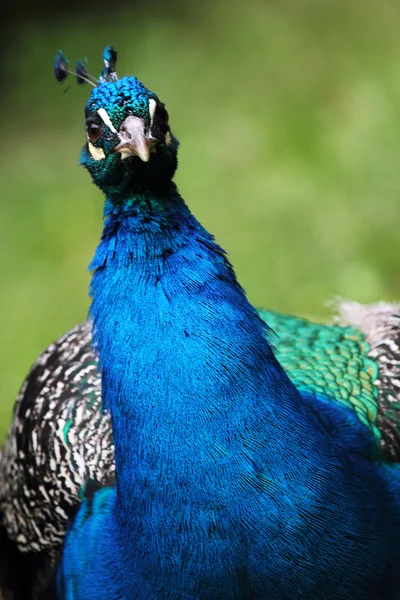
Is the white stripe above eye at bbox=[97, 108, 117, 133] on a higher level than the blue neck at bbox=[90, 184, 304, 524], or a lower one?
higher

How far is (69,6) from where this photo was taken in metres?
6.07

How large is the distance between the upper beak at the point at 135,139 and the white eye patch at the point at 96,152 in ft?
0.28

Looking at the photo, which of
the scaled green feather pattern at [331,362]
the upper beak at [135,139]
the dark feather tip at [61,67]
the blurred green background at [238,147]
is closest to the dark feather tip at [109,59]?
the dark feather tip at [61,67]

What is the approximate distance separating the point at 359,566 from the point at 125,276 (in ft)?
2.49

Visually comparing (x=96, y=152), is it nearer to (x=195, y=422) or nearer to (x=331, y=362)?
(x=195, y=422)

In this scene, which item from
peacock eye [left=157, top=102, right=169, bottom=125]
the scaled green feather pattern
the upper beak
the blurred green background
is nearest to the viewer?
the upper beak

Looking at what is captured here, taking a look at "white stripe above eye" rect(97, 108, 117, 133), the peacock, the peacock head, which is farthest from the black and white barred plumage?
"white stripe above eye" rect(97, 108, 117, 133)

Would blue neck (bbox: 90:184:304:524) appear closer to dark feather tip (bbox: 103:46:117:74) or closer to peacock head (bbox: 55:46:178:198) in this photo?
peacock head (bbox: 55:46:178:198)

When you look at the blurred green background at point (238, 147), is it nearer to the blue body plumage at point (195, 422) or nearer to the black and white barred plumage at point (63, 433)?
the black and white barred plumage at point (63, 433)

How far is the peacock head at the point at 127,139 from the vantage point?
1772 millimetres

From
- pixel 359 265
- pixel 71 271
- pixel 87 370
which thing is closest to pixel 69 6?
pixel 71 271

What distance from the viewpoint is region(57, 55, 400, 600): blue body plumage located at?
1765 mm

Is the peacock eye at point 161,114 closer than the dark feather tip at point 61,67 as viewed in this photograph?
Yes

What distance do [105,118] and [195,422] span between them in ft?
2.03
